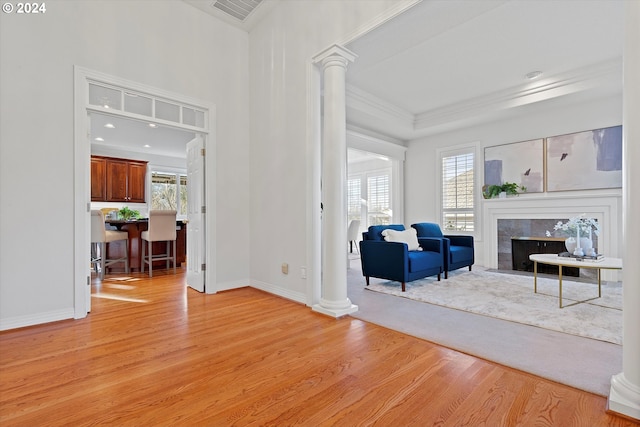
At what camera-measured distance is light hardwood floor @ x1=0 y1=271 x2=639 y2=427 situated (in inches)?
58.3

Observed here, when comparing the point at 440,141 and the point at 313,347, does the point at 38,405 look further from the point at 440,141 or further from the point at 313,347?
the point at 440,141

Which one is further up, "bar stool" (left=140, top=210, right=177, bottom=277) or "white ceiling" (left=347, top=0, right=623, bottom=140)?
"white ceiling" (left=347, top=0, right=623, bottom=140)

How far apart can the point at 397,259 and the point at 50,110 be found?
402cm

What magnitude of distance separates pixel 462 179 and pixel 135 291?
6076mm

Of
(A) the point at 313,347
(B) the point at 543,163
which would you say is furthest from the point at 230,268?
(B) the point at 543,163

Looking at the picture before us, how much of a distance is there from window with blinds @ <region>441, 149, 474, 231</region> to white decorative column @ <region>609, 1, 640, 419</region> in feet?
16.3

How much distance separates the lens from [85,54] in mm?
3092

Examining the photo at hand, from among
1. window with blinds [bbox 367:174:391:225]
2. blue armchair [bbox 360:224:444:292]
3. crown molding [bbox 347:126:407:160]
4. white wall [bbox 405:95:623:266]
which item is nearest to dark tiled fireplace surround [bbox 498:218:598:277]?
white wall [bbox 405:95:623:266]

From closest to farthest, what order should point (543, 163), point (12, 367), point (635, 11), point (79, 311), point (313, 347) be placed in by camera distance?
1. point (635, 11)
2. point (12, 367)
3. point (313, 347)
4. point (79, 311)
5. point (543, 163)

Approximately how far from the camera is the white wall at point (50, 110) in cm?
271

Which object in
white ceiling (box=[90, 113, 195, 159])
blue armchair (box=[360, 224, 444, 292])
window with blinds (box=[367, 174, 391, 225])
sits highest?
white ceiling (box=[90, 113, 195, 159])

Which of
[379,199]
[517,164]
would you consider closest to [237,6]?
[517,164]

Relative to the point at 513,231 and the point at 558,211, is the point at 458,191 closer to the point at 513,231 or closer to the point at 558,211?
the point at 513,231

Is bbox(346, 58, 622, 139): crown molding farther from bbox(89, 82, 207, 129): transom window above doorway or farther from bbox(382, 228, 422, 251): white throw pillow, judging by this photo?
bbox(89, 82, 207, 129): transom window above doorway
